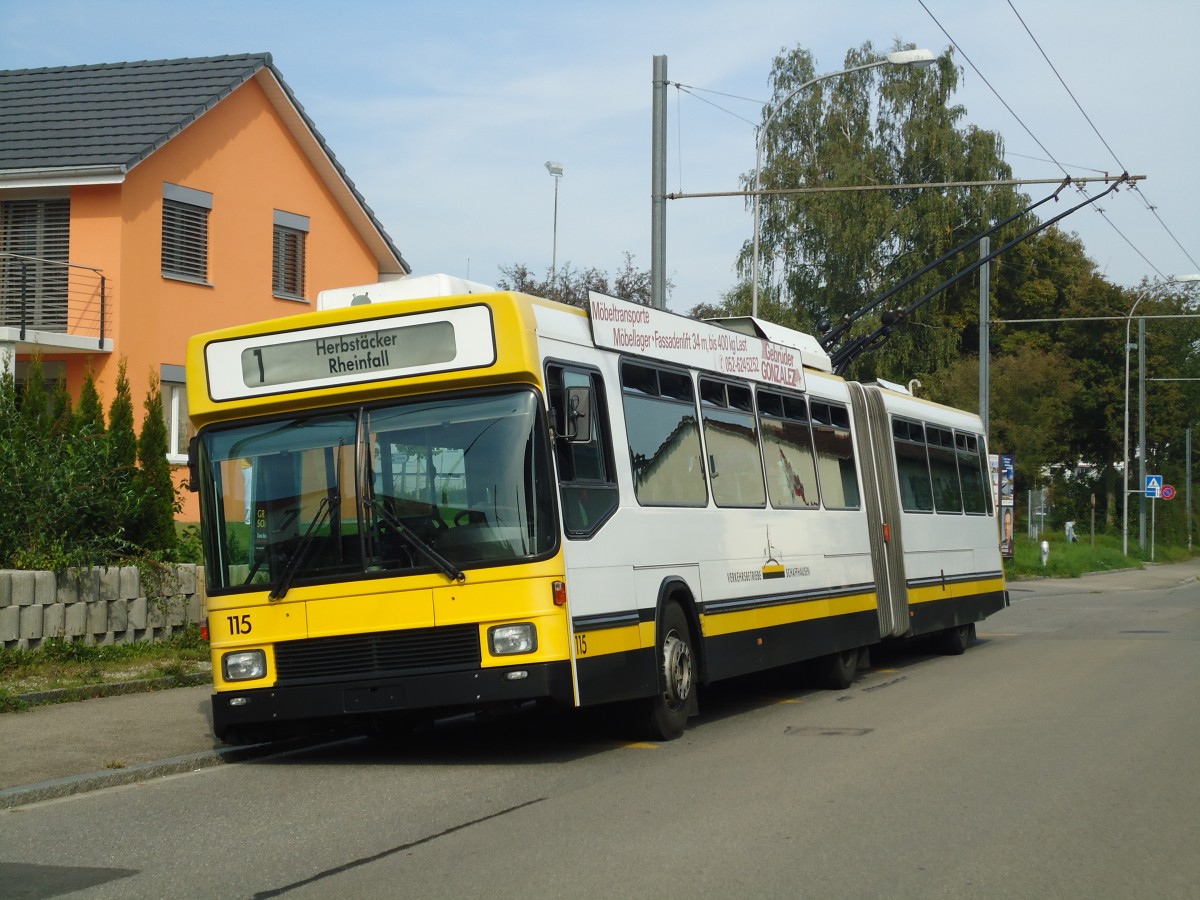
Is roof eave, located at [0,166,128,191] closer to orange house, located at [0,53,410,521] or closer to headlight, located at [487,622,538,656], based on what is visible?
orange house, located at [0,53,410,521]

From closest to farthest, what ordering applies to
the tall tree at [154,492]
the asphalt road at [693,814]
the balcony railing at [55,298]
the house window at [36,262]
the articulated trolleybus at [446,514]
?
the asphalt road at [693,814] → the articulated trolleybus at [446,514] → the tall tree at [154,492] → the balcony railing at [55,298] → the house window at [36,262]

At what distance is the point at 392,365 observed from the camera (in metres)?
9.56

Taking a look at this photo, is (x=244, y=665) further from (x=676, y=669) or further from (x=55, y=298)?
(x=55, y=298)

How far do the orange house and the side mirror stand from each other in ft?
44.4

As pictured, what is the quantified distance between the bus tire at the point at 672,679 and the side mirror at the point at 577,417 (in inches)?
66.3

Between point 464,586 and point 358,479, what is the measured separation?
37.3 inches

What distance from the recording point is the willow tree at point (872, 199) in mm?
48719

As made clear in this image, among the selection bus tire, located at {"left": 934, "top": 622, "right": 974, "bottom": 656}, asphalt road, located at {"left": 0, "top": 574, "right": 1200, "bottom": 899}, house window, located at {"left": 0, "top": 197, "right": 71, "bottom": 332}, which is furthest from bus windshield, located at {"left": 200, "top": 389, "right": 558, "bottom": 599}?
house window, located at {"left": 0, "top": 197, "right": 71, "bottom": 332}

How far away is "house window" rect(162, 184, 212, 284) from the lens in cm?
2494

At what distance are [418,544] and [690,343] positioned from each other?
3487mm

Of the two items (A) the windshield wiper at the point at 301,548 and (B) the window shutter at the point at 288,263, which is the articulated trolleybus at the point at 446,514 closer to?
→ (A) the windshield wiper at the point at 301,548

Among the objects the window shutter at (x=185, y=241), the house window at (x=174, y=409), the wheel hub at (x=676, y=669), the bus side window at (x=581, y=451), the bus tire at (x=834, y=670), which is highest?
the window shutter at (x=185, y=241)

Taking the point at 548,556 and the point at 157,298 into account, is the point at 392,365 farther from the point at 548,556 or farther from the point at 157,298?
the point at 157,298

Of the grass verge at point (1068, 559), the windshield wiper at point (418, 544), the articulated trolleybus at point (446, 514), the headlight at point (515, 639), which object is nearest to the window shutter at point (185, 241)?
the articulated trolleybus at point (446, 514)
